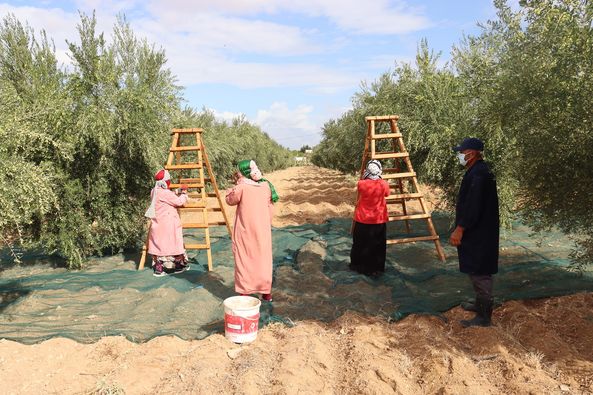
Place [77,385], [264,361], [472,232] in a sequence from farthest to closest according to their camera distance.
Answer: [472,232]
[264,361]
[77,385]

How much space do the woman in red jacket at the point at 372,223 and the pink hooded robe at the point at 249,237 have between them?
2214 millimetres

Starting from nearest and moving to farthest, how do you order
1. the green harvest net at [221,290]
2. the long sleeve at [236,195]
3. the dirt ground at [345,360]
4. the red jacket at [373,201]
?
the dirt ground at [345,360] → the green harvest net at [221,290] → the long sleeve at [236,195] → the red jacket at [373,201]

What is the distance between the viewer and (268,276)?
5.54m

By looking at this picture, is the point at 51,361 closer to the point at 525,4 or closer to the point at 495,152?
the point at 525,4

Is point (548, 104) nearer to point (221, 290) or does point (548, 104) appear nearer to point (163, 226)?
point (221, 290)

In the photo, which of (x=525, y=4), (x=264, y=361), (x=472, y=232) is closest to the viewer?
(x=264, y=361)

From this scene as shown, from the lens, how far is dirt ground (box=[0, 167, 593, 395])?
3609mm

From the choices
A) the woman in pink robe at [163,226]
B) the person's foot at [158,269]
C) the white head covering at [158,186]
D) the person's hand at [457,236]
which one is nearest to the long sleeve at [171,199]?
the woman in pink robe at [163,226]

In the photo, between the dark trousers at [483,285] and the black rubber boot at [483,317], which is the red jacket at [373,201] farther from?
the black rubber boot at [483,317]

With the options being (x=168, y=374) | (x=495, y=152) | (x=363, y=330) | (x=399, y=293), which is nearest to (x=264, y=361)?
(x=168, y=374)

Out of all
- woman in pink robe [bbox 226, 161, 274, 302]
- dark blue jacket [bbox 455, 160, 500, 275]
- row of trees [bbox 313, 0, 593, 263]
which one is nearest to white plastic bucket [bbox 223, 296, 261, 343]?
woman in pink robe [bbox 226, 161, 274, 302]

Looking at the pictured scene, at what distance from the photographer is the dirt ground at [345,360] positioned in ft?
11.8

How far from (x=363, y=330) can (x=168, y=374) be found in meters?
2.14

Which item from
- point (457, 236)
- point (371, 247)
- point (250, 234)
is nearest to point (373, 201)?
point (371, 247)
